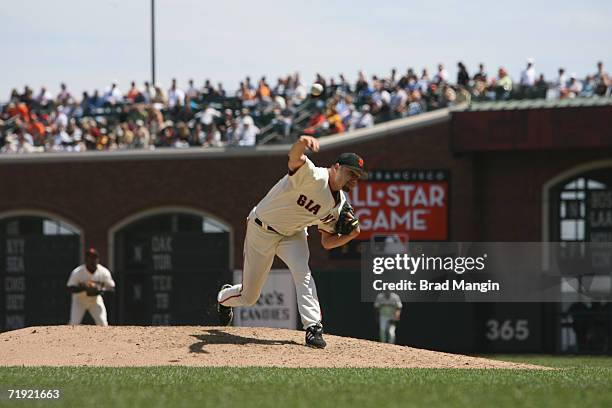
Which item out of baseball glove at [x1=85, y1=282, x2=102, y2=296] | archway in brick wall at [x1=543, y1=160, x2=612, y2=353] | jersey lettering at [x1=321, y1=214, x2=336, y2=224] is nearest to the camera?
jersey lettering at [x1=321, y1=214, x2=336, y2=224]

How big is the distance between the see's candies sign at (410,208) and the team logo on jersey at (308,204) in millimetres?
16658

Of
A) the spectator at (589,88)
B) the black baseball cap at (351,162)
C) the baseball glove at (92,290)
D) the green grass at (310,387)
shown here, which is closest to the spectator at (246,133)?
the spectator at (589,88)

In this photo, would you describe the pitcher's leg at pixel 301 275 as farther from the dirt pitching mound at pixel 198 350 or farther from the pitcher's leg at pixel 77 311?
the pitcher's leg at pixel 77 311

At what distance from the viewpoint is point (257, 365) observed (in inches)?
468

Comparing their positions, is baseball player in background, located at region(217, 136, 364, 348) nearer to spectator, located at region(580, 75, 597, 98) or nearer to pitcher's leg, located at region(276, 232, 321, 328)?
pitcher's leg, located at region(276, 232, 321, 328)

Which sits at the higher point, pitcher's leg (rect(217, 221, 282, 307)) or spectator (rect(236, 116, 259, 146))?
spectator (rect(236, 116, 259, 146))

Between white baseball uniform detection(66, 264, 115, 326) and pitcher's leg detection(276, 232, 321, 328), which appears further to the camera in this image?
white baseball uniform detection(66, 264, 115, 326)

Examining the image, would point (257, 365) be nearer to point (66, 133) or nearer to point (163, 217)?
point (163, 217)

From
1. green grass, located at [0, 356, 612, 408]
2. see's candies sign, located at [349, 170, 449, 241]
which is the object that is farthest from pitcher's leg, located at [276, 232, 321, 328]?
see's candies sign, located at [349, 170, 449, 241]

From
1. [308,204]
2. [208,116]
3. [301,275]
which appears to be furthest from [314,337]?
[208,116]

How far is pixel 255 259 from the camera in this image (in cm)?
1291

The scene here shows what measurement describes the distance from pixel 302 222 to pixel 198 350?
1.73m

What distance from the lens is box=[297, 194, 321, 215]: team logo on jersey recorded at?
12.2m

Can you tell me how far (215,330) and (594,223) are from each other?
16.1 m
